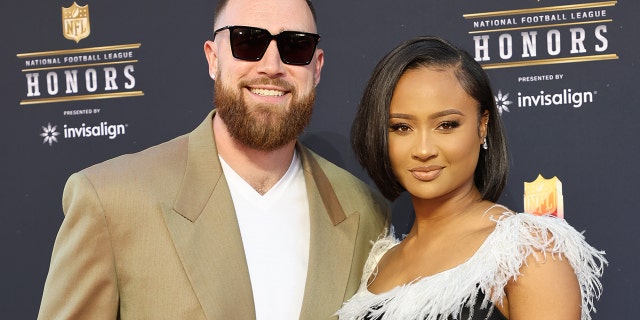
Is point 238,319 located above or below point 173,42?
below

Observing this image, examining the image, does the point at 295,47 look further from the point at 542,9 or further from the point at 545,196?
the point at 545,196

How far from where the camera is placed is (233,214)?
2.21 metres

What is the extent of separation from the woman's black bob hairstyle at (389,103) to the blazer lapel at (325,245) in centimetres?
22

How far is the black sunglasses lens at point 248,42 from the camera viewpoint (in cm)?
229

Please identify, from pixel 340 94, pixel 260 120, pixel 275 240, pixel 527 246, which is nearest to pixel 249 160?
pixel 260 120

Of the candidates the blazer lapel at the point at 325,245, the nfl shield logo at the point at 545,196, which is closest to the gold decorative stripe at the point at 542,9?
the nfl shield logo at the point at 545,196

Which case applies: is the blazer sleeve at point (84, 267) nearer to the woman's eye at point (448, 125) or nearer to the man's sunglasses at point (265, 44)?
the man's sunglasses at point (265, 44)

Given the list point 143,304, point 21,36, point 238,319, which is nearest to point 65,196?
point 143,304

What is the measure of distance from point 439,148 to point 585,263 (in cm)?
45

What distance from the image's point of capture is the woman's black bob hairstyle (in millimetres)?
2123

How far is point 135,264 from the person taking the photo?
2076 mm

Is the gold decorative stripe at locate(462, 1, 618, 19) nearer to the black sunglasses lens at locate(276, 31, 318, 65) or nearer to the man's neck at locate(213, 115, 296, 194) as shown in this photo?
the black sunglasses lens at locate(276, 31, 318, 65)

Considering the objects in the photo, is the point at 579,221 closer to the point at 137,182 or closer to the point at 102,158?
the point at 137,182

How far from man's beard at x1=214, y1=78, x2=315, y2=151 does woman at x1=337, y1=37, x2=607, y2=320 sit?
0.20 m
